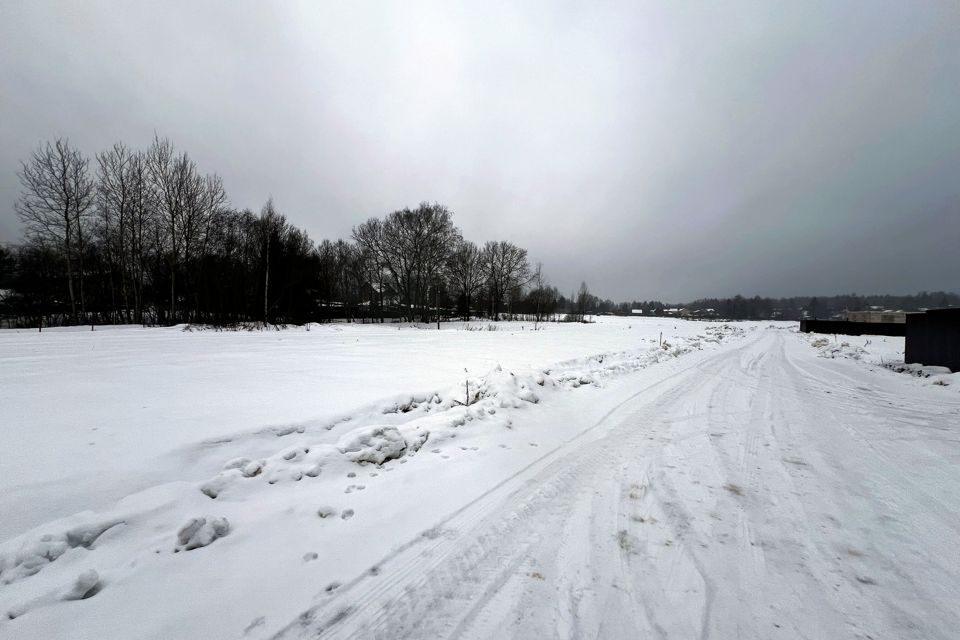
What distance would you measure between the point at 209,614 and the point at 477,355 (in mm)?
10016

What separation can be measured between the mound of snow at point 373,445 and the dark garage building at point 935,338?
18.4 metres

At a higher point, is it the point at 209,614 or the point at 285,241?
the point at 285,241

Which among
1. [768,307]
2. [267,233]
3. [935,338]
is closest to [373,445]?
[935,338]

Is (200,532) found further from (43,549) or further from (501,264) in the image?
(501,264)

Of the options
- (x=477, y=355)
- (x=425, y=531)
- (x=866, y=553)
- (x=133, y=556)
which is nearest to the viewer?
(x=133, y=556)

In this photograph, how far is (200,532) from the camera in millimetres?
2461

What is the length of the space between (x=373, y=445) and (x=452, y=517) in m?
1.52

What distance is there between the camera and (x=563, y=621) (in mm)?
1926

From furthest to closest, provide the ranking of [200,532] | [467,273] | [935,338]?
[467,273] < [935,338] < [200,532]

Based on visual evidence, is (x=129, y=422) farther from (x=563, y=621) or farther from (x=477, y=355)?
(x=477, y=355)

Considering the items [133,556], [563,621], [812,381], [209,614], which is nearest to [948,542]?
[563,621]

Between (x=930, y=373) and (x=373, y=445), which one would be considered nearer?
(x=373, y=445)

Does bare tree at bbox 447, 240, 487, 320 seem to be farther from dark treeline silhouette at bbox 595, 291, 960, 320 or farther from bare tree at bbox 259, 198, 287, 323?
dark treeline silhouette at bbox 595, 291, 960, 320

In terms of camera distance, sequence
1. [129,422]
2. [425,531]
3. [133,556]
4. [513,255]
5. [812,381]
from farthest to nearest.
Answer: [513,255]
[812,381]
[129,422]
[425,531]
[133,556]
